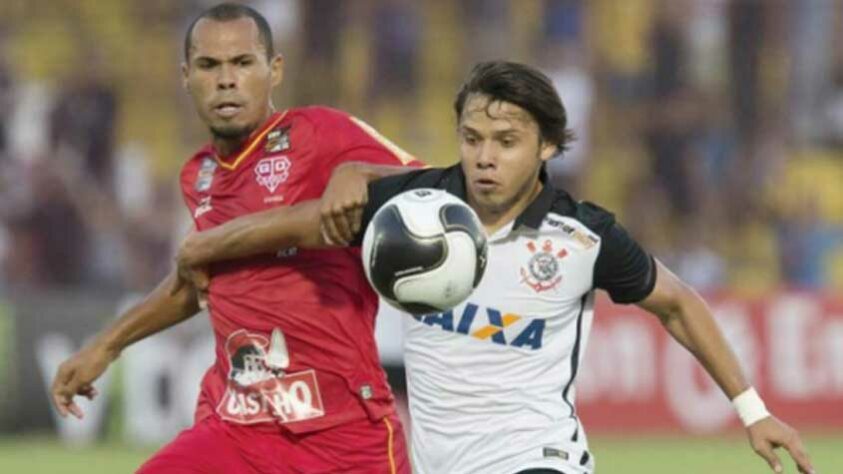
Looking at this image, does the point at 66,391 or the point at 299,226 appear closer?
the point at 299,226

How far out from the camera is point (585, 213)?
243 inches

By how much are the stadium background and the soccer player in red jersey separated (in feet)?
28.5

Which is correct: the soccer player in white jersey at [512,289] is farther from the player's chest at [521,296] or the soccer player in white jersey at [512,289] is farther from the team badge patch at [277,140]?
the team badge patch at [277,140]

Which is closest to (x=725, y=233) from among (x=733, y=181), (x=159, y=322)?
(x=733, y=181)

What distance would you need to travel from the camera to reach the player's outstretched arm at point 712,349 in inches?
244

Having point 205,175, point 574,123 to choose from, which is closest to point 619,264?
point 205,175

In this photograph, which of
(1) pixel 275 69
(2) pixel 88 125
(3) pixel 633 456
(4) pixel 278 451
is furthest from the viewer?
(2) pixel 88 125

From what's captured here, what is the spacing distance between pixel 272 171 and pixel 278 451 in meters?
0.98

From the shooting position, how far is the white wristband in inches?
246

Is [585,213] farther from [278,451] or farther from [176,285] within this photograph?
[176,285]

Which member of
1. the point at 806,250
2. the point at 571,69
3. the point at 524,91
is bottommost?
the point at 806,250

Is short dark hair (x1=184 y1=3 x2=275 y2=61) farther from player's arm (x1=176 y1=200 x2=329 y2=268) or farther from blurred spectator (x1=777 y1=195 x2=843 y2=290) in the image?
blurred spectator (x1=777 y1=195 x2=843 y2=290)

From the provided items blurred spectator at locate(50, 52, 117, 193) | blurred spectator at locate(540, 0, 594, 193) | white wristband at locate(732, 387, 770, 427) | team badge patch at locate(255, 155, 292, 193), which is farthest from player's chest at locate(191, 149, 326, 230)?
blurred spectator at locate(540, 0, 594, 193)

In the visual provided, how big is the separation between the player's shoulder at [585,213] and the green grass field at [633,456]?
6216 mm
